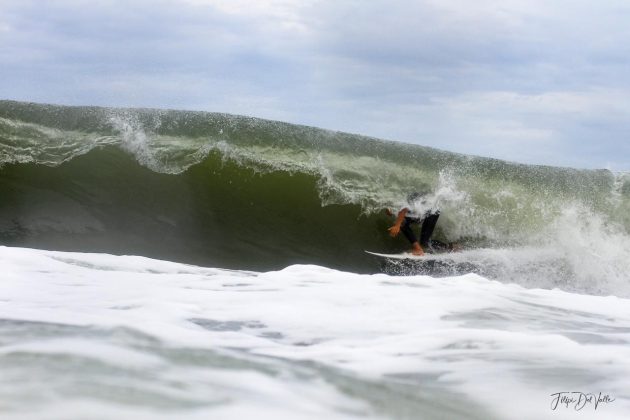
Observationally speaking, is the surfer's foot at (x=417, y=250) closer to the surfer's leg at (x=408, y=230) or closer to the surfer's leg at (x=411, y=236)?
the surfer's leg at (x=411, y=236)

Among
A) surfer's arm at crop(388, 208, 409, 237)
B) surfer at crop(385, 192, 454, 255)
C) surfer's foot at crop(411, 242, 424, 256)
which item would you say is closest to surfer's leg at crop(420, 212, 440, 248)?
surfer at crop(385, 192, 454, 255)

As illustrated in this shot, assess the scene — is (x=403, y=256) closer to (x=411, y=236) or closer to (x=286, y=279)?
(x=411, y=236)

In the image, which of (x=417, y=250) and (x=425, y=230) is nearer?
(x=417, y=250)

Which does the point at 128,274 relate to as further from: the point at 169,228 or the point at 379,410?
the point at 169,228

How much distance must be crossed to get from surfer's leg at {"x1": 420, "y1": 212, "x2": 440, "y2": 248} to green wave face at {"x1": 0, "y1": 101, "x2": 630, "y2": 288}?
184mm

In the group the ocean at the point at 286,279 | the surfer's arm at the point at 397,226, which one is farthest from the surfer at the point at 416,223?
the ocean at the point at 286,279

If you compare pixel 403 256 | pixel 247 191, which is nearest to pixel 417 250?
pixel 403 256

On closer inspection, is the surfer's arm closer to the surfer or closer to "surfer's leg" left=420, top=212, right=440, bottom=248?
the surfer

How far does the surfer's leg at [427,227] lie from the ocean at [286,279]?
0.68 feet

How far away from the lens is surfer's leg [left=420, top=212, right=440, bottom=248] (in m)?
9.34

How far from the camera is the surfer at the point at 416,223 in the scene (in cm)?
925

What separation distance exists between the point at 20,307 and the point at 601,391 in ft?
8.66

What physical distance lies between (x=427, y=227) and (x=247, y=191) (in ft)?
8.45

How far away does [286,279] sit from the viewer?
5141mm
